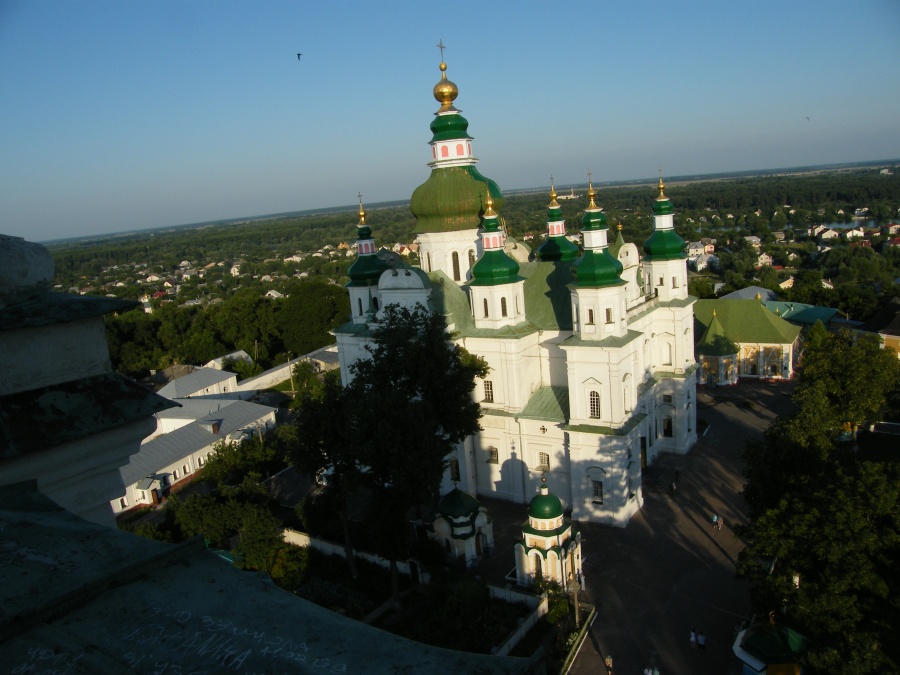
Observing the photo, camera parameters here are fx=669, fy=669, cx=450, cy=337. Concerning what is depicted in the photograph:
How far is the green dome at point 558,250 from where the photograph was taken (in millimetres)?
22969

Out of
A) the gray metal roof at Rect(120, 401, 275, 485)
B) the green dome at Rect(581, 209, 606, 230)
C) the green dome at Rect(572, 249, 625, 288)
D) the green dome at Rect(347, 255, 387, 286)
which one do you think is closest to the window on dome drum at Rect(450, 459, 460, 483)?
the green dome at Rect(347, 255, 387, 286)

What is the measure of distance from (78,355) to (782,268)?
80451mm

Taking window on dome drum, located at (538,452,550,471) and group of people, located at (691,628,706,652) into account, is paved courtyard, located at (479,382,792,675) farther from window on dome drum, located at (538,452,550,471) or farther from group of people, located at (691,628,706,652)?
window on dome drum, located at (538,452,550,471)

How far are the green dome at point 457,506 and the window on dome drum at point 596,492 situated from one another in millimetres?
3397

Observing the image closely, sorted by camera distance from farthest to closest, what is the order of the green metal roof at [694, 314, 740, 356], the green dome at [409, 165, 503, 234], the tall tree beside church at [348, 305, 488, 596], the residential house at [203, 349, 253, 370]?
the residential house at [203, 349, 253, 370], the green metal roof at [694, 314, 740, 356], the green dome at [409, 165, 503, 234], the tall tree beside church at [348, 305, 488, 596]

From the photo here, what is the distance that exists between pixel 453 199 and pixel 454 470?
8.60 metres

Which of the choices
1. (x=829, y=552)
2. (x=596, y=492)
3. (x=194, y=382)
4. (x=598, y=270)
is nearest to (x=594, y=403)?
(x=596, y=492)

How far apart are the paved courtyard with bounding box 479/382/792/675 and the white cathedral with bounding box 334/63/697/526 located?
0.83 meters

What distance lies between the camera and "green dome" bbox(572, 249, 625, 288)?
17.5m

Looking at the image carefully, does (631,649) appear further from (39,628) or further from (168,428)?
(168,428)

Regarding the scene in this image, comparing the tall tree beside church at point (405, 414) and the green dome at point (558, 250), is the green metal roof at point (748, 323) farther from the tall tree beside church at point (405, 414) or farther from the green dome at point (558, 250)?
the tall tree beside church at point (405, 414)

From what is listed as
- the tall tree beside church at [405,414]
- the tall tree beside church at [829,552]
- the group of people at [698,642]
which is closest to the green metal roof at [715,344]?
the tall tree beside church at [829,552]

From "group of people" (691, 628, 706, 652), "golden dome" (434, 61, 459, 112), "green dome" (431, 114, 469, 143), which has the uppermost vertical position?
"golden dome" (434, 61, 459, 112)

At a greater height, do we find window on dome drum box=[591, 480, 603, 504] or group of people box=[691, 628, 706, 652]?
window on dome drum box=[591, 480, 603, 504]
